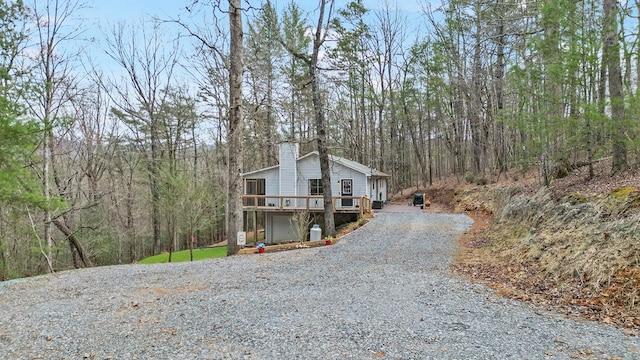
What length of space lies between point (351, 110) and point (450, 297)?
79.6 feet

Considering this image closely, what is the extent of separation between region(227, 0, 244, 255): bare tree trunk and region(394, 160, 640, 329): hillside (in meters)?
5.72

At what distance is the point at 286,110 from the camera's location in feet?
36.1

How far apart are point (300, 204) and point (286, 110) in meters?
8.74

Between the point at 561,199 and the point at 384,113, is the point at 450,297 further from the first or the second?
the point at 384,113

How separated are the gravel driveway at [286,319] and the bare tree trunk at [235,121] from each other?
8.44 ft

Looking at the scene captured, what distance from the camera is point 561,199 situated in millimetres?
7691

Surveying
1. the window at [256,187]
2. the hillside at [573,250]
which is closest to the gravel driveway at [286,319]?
the hillside at [573,250]

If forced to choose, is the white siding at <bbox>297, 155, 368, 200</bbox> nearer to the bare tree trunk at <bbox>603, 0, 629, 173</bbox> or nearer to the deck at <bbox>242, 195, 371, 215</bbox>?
the deck at <bbox>242, 195, 371, 215</bbox>

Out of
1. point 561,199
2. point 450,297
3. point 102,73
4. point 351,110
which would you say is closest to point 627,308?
point 450,297

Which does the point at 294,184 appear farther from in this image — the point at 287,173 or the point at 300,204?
the point at 300,204

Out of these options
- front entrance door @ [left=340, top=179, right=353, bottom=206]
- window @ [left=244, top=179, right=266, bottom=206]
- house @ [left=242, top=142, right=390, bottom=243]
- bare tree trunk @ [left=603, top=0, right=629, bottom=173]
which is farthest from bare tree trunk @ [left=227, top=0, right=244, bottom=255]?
window @ [left=244, top=179, right=266, bottom=206]

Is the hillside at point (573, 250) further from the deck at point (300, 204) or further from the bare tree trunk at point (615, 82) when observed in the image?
the deck at point (300, 204)

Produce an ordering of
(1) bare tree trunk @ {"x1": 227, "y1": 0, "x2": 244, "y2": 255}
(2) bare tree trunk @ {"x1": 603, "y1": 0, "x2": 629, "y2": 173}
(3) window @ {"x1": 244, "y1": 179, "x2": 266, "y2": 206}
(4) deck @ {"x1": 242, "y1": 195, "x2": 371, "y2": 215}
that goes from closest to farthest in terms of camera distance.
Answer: (2) bare tree trunk @ {"x1": 603, "y1": 0, "x2": 629, "y2": 173}, (1) bare tree trunk @ {"x1": 227, "y1": 0, "x2": 244, "y2": 255}, (4) deck @ {"x1": 242, "y1": 195, "x2": 371, "y2": 215}, (3) window @ {"x1": 244, "y1": 179, "x2": 266, "y2": 206}

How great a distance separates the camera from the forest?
7641 millimetres
